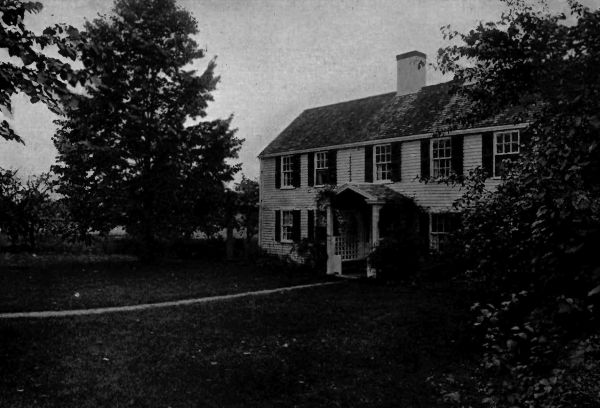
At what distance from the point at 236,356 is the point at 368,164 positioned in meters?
13.9

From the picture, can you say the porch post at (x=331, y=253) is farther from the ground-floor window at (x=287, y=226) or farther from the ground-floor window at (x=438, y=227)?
the ground-floor window at (x=287, y=226)

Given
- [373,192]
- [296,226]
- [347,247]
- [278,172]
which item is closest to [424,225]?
[373,192]

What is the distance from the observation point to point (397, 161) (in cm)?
1988

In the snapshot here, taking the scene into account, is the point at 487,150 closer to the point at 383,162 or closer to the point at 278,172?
the point at 383,162

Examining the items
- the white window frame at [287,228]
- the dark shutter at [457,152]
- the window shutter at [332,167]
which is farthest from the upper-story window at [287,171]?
the dark shutter at [457,152]

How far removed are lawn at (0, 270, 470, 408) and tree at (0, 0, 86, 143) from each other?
438cm

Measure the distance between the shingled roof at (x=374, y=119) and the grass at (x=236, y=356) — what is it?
359 inches

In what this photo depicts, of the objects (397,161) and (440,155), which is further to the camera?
(397,161)

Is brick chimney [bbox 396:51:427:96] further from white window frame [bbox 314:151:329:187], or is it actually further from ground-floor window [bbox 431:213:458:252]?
ground-floor window [bbox 431:213:458:252]

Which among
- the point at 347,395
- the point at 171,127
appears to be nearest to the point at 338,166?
the point at 171,127

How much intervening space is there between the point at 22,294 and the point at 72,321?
4.41 meters

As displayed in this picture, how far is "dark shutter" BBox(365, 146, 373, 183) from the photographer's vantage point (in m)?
20.9

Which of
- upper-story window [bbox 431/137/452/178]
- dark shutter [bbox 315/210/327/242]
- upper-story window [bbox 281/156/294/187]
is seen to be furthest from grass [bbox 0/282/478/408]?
upper-story window [bbox 281/156/294/187]

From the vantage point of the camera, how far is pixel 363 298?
13852 millimetres
